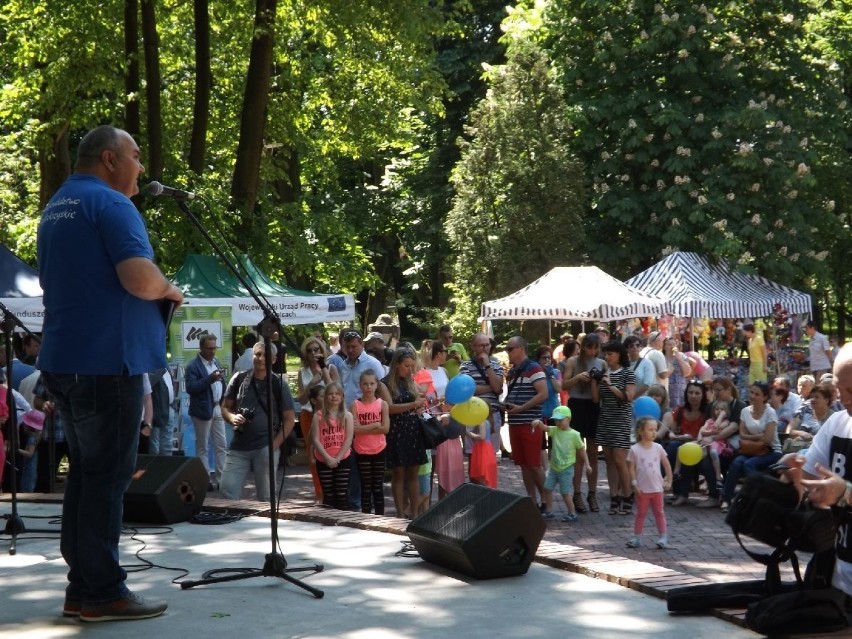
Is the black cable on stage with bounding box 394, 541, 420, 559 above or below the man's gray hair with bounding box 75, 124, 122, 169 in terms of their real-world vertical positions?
below

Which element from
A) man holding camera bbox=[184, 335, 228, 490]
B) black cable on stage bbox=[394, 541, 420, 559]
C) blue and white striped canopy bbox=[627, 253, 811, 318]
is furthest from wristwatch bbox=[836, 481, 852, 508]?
blue and white striped canopy bbox=[627, 253, 811, 318]

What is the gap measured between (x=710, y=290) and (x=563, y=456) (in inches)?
543

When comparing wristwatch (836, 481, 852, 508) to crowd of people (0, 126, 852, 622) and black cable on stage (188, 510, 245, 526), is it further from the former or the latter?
black cable on stage (188, 510, 245, 526)

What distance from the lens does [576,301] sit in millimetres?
21688

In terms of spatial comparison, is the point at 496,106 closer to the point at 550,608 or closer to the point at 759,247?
the point at 759,247

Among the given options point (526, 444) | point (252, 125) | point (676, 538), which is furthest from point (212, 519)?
point (252, 125)

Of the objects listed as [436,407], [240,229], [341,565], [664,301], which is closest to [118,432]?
[341,565]

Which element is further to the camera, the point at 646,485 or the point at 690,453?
the point at 690,453

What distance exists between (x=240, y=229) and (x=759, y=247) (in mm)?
14238

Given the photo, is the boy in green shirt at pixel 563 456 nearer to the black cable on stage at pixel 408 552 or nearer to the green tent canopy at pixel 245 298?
the green tent canopy at pixel 245 298

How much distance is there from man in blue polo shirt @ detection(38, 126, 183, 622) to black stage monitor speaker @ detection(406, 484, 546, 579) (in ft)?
5.85

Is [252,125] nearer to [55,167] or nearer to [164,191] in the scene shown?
[55,167]

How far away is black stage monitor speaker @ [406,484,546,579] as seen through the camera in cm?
666

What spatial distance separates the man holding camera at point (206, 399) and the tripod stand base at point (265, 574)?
22.8 feet
